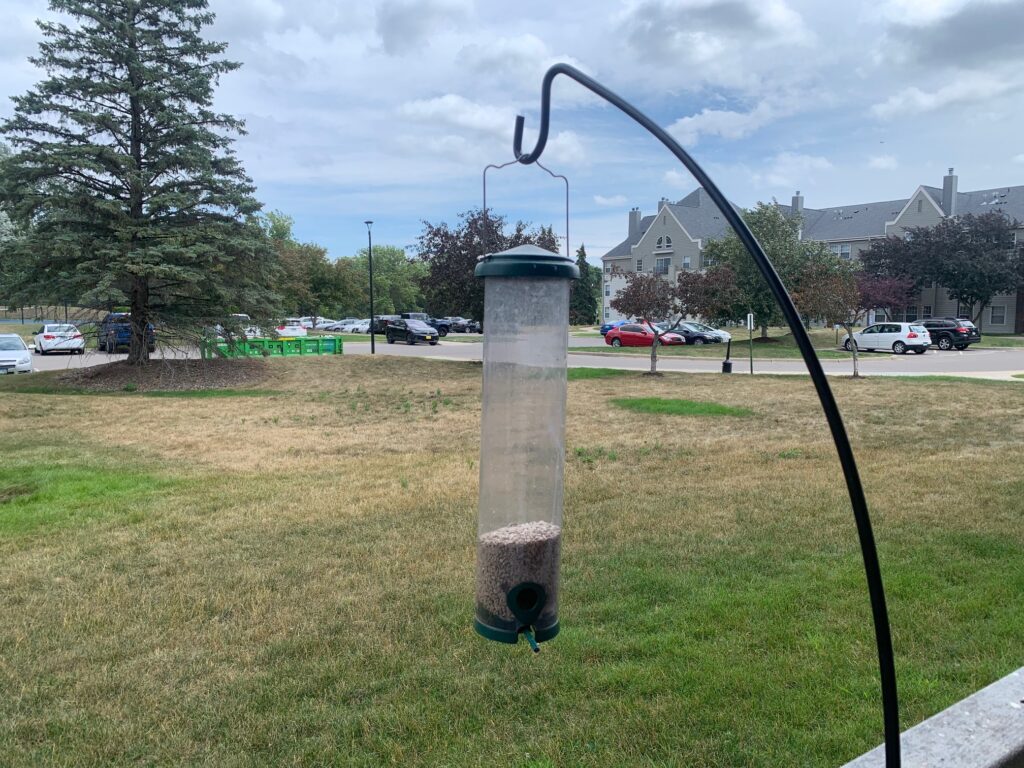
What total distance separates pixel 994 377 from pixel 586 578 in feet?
66.4

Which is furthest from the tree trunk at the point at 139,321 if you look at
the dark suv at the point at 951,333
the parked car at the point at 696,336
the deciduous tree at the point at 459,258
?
Answer: the dark suv at the point at 951,333

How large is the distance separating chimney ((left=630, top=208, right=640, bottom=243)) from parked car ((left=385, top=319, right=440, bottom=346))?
3948 cm

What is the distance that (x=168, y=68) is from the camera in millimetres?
19516

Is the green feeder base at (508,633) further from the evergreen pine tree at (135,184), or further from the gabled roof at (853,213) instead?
the gabled roof at (853,213)

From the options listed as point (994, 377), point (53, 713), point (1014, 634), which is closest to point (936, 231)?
point (994, 377)

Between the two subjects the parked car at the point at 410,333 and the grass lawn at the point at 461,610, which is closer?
the grass lawn at the point at 461,610

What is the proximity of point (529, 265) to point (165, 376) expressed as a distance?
19615 millimetres

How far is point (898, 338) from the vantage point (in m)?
33.2

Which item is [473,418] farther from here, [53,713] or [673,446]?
[53,713]

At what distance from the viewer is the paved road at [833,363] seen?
2356 centimetres

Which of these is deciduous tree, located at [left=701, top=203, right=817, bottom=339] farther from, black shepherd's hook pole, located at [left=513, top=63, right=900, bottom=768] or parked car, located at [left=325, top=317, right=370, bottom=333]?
parked car, located at [left=325, top=317, right=370, bottom=333]

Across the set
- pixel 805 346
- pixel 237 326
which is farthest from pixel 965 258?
pixel 805 346

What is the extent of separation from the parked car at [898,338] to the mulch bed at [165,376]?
81.2 ft

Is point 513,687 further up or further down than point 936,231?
further down
